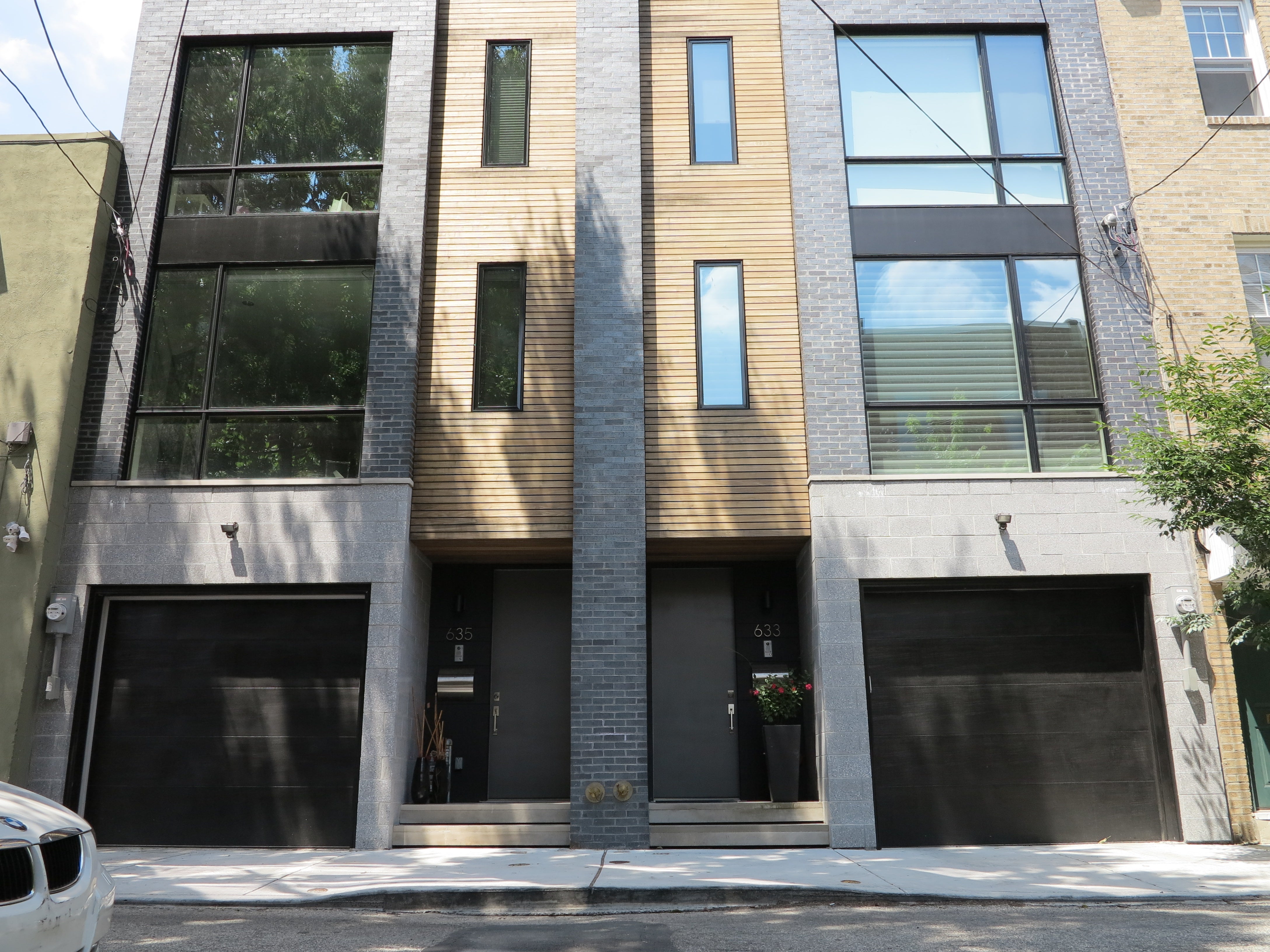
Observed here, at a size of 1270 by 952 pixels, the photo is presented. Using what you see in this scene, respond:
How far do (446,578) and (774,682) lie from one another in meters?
3.97

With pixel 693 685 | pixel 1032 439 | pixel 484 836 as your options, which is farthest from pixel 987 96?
pixel 484 836

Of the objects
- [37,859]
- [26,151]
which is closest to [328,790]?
[37,859]

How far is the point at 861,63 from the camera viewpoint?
11180 mm

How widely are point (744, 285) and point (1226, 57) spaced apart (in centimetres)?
642

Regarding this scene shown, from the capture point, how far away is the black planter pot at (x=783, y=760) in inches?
380

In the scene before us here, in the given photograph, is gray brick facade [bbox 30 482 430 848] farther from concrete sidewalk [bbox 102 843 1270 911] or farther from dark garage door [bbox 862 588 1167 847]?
dark garage door [bbox 862 588 1167 847]

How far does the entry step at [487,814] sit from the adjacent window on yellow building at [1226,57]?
10626mm

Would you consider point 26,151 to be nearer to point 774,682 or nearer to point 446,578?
point 446,578

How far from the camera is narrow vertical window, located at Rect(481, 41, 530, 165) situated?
1111cm

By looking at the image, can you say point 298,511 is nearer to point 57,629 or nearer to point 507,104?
point 57,629

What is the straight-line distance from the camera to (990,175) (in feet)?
35.3

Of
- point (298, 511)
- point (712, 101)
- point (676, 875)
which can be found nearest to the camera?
point (676, 875)

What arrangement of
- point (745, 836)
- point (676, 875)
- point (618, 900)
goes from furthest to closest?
point (745, 836), point (676, 875), point (618, 900)

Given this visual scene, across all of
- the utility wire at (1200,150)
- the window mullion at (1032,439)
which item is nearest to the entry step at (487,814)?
the window mullion at (1032,439)
